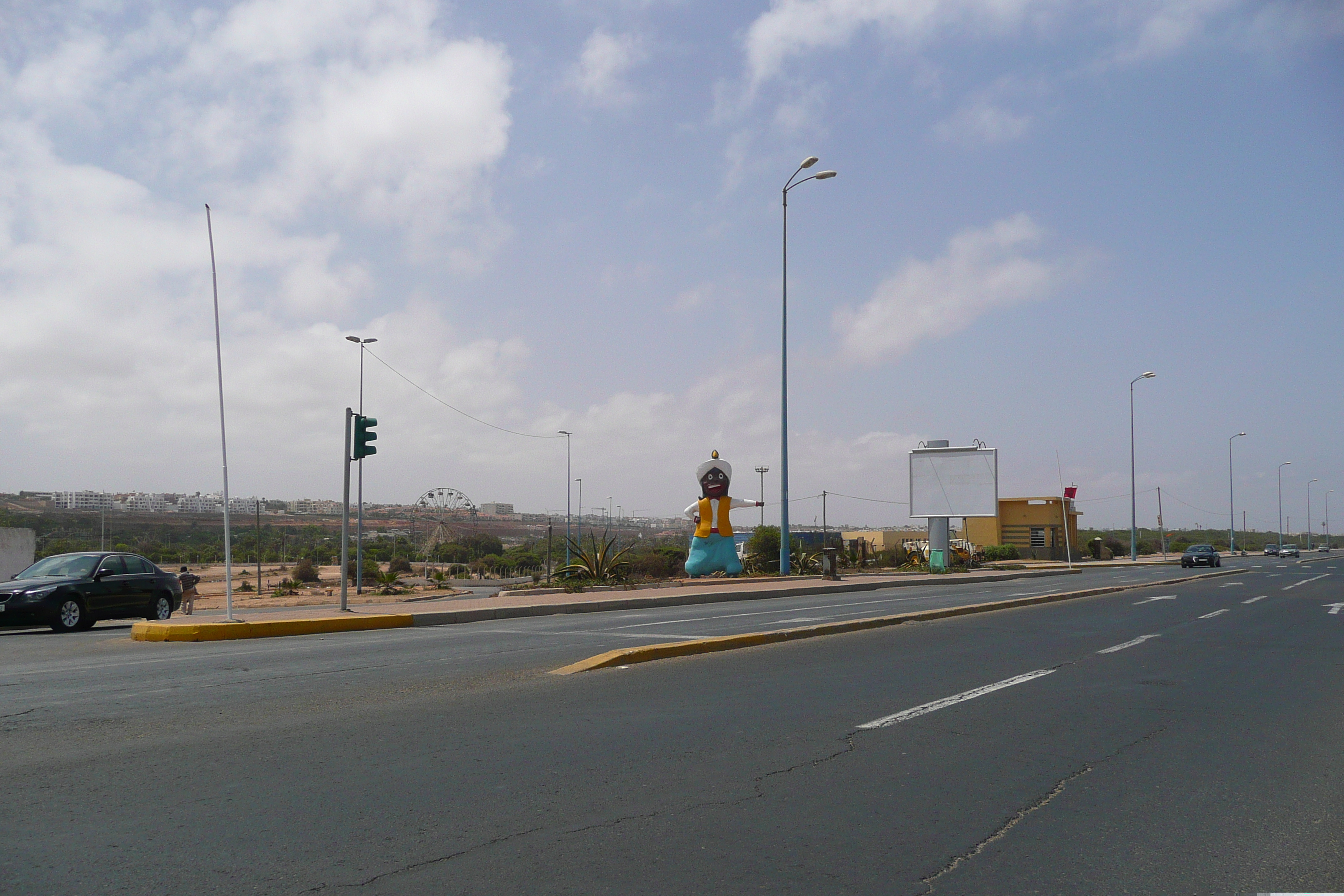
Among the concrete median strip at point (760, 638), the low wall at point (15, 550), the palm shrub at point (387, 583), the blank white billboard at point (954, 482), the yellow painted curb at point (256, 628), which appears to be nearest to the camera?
the concrete median strip at point (760, 638)

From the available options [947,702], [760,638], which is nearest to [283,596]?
[760,638]

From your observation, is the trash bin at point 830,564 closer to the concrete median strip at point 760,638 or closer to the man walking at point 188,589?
the concrete median strip at point 760,638

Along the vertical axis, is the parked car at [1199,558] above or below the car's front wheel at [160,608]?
below

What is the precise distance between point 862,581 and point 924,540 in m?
43.9

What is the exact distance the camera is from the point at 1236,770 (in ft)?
21.2

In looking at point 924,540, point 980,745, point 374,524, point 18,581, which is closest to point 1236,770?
point 980,745

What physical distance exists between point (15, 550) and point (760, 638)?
1113 inches

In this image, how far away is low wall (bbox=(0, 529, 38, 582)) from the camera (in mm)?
29906

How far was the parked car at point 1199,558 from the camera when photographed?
52625mm

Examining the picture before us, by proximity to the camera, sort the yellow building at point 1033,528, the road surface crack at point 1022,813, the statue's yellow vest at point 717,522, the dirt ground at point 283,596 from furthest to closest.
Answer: the yellow building at point 1033,528 < the dirt ground at point 283,596 < the statue's yellow vest at point 717,522 < the road surface crack at point 1022,813

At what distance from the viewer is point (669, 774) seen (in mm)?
6027

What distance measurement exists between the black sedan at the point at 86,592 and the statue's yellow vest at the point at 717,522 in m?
20.9

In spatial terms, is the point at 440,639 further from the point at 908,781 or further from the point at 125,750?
the point at 908,781

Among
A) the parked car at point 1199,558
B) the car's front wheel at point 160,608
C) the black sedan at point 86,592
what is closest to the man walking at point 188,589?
the car's front wheel at point 160,608
